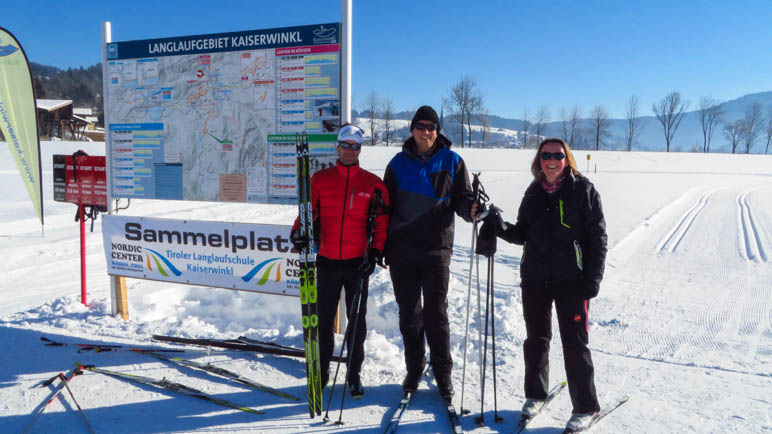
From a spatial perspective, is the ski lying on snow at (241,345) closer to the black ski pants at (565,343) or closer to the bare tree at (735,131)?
the black ski pants at (565,343)

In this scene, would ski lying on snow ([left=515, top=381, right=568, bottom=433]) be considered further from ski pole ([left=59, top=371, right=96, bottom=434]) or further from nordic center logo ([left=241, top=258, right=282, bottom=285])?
ski pole ([left=59, top=371, right=96, bottom=434])

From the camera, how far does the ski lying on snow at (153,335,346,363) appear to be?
161 inches

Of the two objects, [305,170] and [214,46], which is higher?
[214,46]

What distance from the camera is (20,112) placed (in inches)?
201

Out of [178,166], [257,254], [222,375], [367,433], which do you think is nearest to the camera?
[367,433]

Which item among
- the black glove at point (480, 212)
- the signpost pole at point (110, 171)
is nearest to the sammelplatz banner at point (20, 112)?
the signpost pole at point (110, 171)

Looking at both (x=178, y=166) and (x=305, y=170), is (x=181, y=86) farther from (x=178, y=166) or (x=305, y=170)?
(x=305, y=170)

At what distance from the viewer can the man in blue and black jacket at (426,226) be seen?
323 cm

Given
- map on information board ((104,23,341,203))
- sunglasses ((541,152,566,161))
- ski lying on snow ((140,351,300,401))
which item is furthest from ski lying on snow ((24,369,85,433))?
sunglasses ((541,152,566,161))

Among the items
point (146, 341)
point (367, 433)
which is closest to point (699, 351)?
point (367, 433)

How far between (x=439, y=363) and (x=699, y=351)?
2706 mm

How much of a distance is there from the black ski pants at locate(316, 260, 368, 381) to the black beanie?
44.1 inches

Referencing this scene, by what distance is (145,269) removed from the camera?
5.07m

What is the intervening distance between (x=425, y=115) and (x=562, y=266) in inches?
53.7
